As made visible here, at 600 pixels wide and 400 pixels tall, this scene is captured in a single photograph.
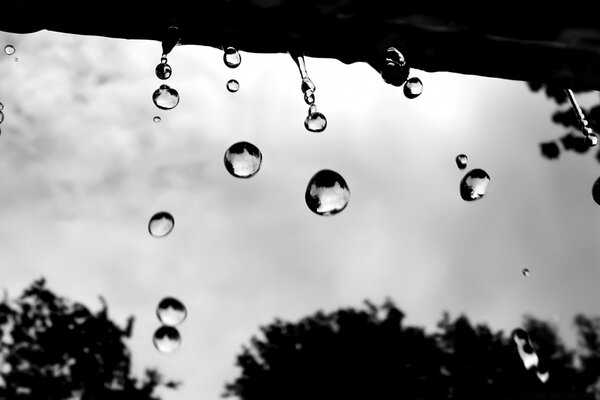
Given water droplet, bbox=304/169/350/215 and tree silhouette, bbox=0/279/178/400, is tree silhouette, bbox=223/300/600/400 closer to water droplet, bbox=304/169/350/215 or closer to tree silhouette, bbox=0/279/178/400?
tree silhouette, bbox=0/279/178/400

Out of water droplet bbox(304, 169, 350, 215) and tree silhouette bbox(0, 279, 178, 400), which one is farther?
tree silhouette bbox(0, 279, 178, 400)

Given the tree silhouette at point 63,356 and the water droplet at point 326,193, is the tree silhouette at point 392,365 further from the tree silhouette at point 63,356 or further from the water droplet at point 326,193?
the water droplet at point 326,193

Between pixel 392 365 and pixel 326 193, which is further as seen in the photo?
pixel 392 365

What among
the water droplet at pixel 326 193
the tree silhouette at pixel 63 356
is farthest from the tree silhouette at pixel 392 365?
the water droplet at pixel 326 193

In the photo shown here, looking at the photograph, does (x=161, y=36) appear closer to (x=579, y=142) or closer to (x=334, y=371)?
(x=579, y=142)

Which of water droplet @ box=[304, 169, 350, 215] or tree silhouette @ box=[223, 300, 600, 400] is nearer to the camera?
water droplet @ box=[304, 169, 350, 215]

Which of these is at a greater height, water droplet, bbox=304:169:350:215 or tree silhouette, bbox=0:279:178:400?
tree silhouette, bbox=0:279:178:400

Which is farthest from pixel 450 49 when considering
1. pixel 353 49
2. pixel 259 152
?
pixel 259 152

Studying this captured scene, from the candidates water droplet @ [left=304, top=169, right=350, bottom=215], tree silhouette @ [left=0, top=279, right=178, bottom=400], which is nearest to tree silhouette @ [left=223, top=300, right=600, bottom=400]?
tree silhouette @ [left=0, top=279, right=178, bottom=400]
